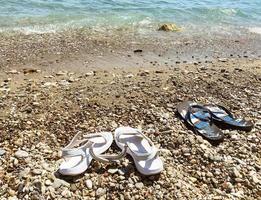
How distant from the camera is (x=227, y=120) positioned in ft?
20.8

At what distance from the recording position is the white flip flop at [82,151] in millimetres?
4657

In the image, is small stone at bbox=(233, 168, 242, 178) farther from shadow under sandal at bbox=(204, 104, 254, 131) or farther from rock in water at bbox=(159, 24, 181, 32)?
rock in water at bbox=(159, 24, 181, 32)

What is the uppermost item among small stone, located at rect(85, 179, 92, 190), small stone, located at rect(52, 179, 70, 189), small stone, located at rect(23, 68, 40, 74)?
small stone, located at rect(52, 179, 70, 189)

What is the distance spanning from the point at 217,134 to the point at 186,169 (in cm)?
113

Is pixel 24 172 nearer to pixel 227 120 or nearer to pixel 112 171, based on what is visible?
pixel 112 171

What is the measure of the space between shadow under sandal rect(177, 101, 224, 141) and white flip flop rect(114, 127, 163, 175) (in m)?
1.03

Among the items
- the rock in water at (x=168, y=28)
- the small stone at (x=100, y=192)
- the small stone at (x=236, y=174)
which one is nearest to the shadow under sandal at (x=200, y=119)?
the small stone at (x=236, y=174)

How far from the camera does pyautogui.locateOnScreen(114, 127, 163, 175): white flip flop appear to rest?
478 centimetres

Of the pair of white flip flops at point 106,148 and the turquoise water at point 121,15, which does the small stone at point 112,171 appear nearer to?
the pair of white flip flops at point 106,148

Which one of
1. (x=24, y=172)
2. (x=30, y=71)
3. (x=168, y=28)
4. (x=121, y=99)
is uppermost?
(x=24, y=172)

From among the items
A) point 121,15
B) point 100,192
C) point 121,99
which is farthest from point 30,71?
point 121,15

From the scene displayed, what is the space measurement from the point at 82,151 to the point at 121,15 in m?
10.9

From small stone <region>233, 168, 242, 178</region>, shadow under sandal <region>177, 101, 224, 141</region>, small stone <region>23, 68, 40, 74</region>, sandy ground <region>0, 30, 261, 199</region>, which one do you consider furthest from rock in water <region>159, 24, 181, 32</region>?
small stone <region>233, 168, 242, 178</region>

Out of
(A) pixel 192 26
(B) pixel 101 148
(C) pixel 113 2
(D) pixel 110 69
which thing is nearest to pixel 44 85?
(D) pixel 110 69
